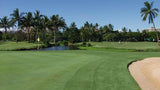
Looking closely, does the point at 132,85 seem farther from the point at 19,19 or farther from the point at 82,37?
the point at 82,37

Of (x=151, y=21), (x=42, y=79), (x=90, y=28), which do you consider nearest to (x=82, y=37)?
(x=90, y=28)

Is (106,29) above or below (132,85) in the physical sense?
above

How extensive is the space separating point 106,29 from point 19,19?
67.2 m

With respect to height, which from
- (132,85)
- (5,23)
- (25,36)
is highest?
(5,23)

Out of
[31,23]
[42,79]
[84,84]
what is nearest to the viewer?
[84,84]

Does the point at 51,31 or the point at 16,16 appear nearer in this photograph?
the point at 16,16

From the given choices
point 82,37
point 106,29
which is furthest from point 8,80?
point 106,29

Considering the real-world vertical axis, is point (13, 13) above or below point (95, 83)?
above

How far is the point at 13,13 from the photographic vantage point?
5947 centimetres

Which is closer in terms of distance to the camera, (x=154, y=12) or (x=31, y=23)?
(x=154, y=12)

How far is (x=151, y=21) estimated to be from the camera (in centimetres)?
5138

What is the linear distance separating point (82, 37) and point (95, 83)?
87320 mm

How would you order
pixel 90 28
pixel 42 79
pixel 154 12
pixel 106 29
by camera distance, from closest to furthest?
pixel 42 79 → pixel 154 12 → pixel 90 28 → pixel 106 29

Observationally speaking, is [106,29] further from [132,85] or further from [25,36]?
[132,85]
